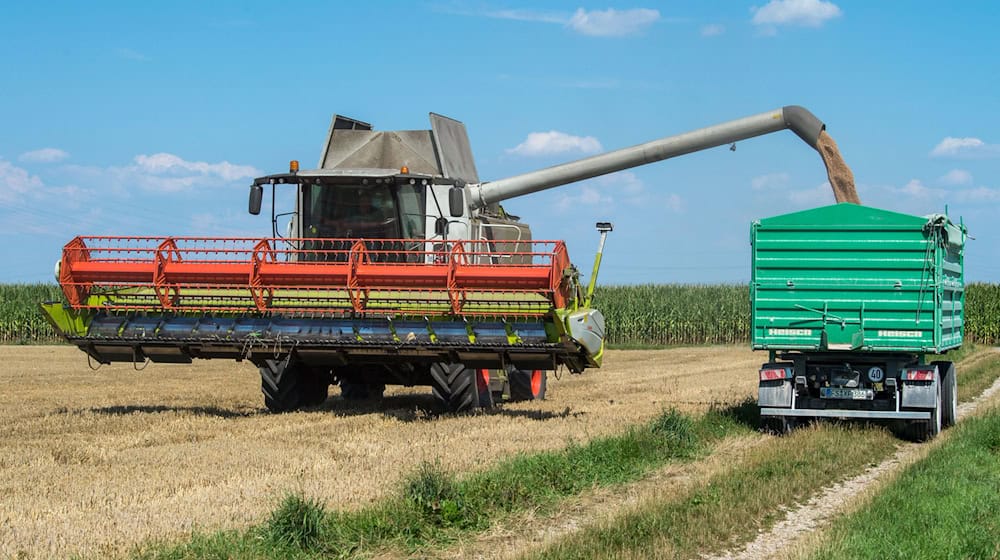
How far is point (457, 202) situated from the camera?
1322 cm

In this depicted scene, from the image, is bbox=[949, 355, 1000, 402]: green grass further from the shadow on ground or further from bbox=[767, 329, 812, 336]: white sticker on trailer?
the shadow on ground

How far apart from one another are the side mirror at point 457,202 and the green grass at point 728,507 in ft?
14.0

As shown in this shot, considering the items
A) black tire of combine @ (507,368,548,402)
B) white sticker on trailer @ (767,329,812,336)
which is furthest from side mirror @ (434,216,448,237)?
white sticker on trailer @ (767,329,812,336)

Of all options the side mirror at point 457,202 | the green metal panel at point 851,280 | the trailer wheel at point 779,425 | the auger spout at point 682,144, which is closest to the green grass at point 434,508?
the trailer wheel at point 779,425

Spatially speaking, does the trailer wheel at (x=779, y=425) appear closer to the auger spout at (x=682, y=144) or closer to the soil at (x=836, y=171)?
the soil at (x=836, y=171)

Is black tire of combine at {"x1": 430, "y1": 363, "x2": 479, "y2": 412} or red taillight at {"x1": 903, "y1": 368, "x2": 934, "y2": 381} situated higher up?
red taillight at {"x1": 903, "y1": 368, "x2": 934, "y2": 381}

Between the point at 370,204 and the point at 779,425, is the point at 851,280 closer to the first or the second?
the point at 779,425

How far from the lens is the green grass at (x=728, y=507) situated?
21.9 feet

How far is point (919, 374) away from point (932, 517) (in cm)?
510

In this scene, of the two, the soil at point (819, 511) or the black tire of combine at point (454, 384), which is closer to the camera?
the soil at point (819, 511)

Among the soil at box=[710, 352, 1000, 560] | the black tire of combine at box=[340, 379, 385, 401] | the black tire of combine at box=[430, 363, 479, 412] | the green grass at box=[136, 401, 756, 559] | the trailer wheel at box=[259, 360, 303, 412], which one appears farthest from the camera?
the black tire of combine at box=[340, 379, 385, 401]

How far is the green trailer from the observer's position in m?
12.4

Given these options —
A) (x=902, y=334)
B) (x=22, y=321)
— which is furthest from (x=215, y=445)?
(x=22, y=321)

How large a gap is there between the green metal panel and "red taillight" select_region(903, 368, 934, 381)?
0.24 metres
